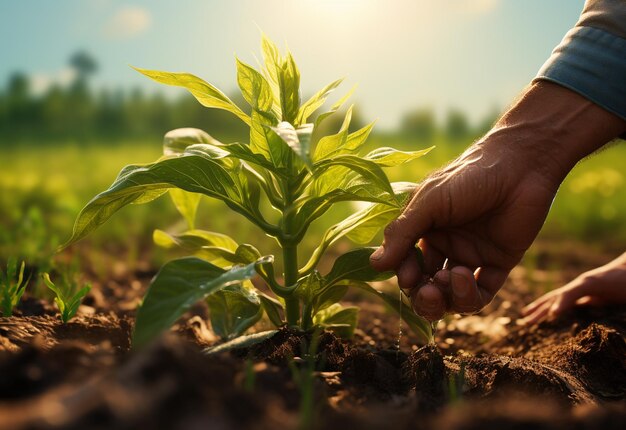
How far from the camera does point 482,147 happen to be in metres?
2.36

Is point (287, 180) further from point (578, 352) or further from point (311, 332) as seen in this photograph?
point (578, 352)

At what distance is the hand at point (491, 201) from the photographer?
7.24 feet

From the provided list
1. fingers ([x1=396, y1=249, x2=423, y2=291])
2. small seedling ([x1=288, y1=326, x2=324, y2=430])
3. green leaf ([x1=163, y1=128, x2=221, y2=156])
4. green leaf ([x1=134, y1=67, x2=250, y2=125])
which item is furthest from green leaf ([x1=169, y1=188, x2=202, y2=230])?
fingers ([x1=396, y1=249, x2=423, y2=291])

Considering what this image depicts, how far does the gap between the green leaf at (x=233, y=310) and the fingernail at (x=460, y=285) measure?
71 cm

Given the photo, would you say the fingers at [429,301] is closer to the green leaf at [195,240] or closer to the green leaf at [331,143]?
the green leaf at [331,143]

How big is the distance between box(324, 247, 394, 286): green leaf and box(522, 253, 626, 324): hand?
1.21m

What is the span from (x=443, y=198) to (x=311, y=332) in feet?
2.29

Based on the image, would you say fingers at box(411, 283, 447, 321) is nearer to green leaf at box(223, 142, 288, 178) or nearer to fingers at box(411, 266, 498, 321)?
fingers at box(411, 266, 498, 321)

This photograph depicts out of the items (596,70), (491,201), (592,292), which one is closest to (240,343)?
(491,201)

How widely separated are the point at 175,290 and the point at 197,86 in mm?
773

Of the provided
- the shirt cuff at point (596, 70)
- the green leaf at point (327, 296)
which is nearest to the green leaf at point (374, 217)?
the green leaf at point (327, 296)

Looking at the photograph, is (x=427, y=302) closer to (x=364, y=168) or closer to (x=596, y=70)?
(x=364, y=168)

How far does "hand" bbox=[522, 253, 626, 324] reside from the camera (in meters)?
2.97

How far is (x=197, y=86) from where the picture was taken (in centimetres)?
205
